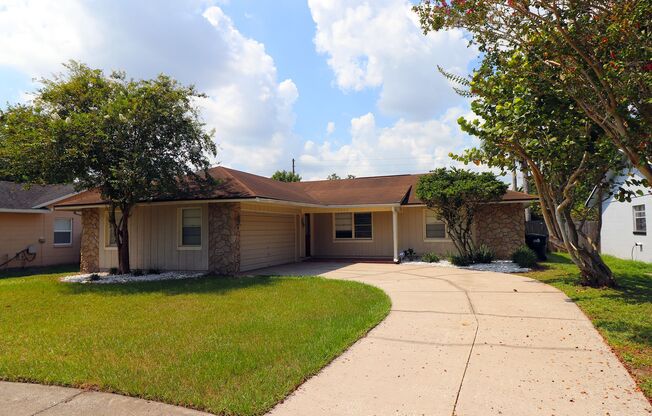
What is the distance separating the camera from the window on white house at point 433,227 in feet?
56.6

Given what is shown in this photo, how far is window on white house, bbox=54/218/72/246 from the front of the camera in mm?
19188

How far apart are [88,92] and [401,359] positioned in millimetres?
11528

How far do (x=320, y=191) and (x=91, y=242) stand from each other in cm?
1008

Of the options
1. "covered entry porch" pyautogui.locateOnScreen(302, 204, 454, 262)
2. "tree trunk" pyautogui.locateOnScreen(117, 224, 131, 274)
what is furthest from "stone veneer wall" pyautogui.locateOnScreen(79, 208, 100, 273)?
"covered entry porch" pyautogui.locateOnScreen(302, 204, 454, 262)

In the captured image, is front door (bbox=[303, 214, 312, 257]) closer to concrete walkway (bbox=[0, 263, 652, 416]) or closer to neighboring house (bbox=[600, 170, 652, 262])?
concrete walkway (bbox=[0, 263, 652, 416])

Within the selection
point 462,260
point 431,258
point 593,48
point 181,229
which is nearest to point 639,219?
point 462,260

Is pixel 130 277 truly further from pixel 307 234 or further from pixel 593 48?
pixel 593 48

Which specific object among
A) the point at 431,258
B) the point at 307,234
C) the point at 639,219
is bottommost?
the point at 431,258

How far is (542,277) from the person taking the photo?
11.6 metres

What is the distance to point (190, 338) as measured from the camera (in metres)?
5.93

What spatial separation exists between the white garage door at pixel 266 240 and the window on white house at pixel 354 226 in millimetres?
2233

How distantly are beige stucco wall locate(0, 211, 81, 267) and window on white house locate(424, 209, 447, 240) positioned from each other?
1604 cm

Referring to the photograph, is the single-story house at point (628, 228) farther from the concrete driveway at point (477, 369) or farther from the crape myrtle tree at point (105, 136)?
the crape myrtle tree at point (105, 136)

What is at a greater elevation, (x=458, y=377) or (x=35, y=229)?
(x=35, y=229)
